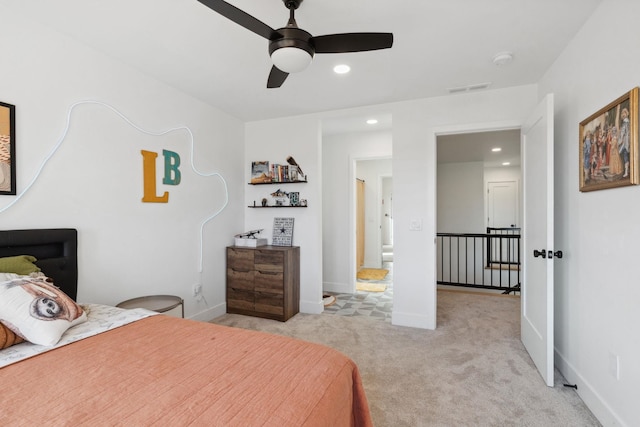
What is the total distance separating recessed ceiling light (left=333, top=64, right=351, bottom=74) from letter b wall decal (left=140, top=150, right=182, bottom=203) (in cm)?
171

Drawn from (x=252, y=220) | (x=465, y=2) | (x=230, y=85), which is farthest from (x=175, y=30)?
(x=252, y=220)

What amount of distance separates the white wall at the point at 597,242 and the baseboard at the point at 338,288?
9.07 ft

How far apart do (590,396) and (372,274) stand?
168 inches

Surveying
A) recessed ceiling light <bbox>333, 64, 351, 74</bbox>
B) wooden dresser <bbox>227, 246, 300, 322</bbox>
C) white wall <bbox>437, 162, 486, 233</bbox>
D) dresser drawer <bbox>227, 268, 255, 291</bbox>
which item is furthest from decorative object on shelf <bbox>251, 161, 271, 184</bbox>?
white wall <bbox>437, 162, 486, 233</bbox>

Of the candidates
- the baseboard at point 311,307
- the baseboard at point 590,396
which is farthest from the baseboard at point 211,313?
the baseboard at point 590,396

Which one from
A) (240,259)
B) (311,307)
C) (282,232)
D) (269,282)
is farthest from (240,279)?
(311,307)

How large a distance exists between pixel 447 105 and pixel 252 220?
8.69 feet

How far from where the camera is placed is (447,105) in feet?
10.7

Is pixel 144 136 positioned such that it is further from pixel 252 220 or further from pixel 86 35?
pixel 252 220

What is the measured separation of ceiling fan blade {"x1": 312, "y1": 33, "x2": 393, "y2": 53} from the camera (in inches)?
64.2

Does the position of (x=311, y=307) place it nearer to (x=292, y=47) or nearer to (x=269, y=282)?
(x=269, y=282)

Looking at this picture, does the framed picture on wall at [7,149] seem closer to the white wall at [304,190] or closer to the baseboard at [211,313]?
the baseboard at [211,313]

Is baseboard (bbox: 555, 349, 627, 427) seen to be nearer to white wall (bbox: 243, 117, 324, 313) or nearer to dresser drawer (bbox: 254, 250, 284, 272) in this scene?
white wall (bbox: 243, 117, 324, 313)

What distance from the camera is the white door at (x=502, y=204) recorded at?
8.59m
